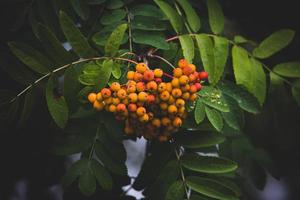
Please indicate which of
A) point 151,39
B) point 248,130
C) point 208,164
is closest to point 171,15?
point 151,39

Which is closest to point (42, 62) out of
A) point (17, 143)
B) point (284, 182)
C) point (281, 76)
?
point (17, 143)

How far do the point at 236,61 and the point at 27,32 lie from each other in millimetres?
867

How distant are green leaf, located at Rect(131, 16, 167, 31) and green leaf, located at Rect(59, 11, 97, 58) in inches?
10.7

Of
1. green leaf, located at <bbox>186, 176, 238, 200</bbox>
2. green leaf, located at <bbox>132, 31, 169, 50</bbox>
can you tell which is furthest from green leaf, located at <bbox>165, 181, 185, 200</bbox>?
green leaf, located at <bbox>132, 31, 169, 50</bbox>

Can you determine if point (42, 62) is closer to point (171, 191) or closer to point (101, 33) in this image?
point (101, 33)

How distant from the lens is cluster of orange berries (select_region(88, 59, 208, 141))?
128 centimetres

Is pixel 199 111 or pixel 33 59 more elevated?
pixel 33 59

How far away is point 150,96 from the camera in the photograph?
1290 mm

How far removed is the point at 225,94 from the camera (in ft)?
4.86

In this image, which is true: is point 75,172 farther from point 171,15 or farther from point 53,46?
point 171,15

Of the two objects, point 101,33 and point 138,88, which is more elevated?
point 101,33

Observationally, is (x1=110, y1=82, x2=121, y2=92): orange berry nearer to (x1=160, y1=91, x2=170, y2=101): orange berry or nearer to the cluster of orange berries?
the cluster of orange berries

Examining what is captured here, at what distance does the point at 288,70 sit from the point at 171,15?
538 mm

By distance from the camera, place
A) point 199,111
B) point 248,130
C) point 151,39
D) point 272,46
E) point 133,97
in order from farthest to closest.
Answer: point 248,130 → point 272,46 → point 151,39 → point 199,111 → point 133,97
